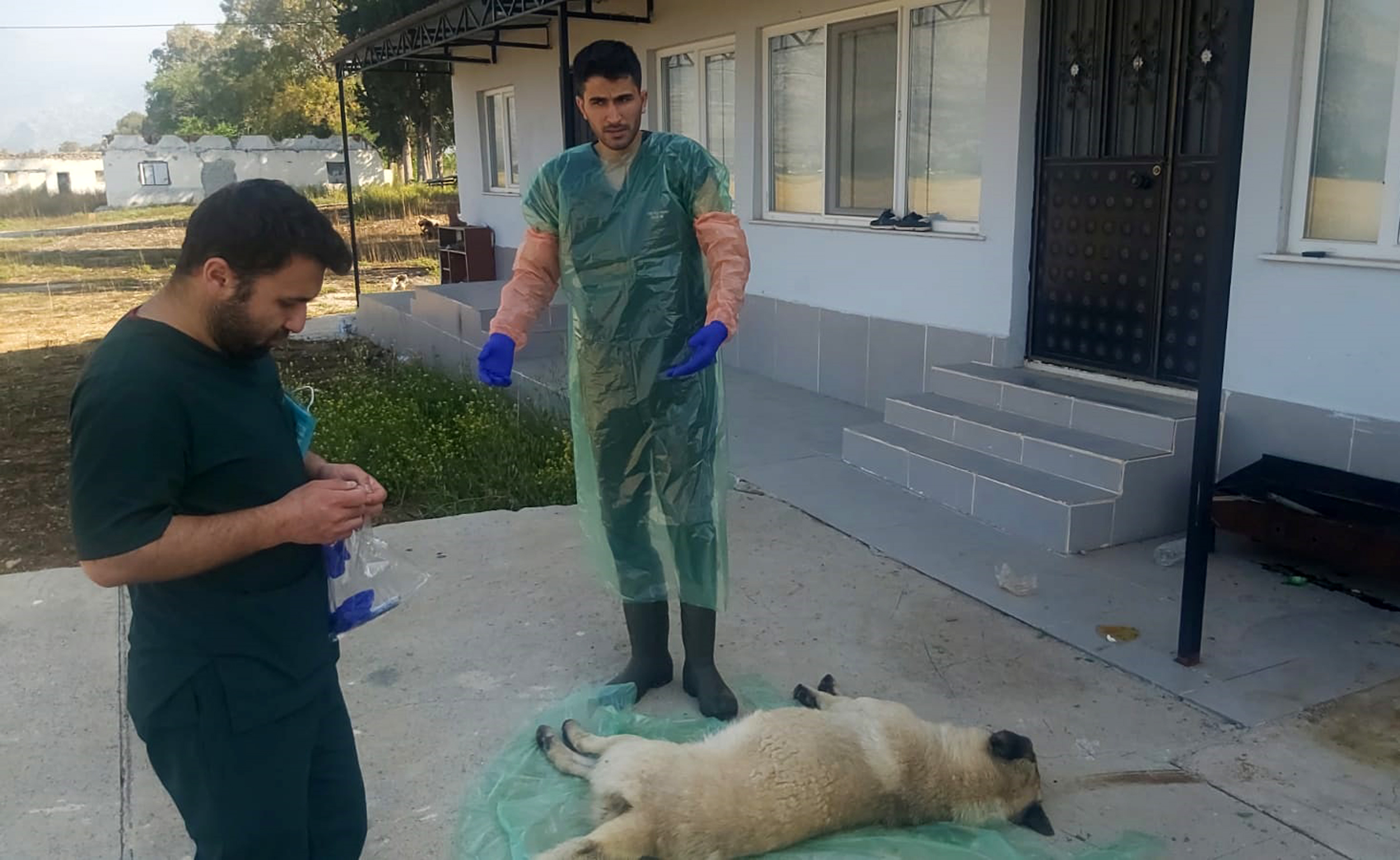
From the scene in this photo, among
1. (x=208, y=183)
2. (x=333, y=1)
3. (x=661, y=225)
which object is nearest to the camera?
(x=661, y=225)

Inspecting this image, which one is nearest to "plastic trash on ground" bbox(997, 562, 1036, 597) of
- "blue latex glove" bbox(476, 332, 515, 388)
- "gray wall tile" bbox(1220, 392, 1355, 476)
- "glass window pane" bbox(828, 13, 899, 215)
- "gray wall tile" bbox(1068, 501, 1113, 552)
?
"gray wall tile" bbox(1068, 501, 1113, 552)

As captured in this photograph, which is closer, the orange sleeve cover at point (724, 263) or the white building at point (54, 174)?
the orange sleeve cover at point (724, 263)

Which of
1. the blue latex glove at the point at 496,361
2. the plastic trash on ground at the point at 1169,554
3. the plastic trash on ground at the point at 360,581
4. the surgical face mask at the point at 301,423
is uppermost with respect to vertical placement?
the surgical face mask at the point at 301,423

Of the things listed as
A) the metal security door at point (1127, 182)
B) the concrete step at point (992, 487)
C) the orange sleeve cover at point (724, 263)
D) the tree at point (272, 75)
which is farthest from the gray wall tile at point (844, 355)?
the tree at point (272, 75)

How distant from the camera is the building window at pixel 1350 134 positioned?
4090 mm

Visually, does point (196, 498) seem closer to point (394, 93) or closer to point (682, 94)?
point (682, 94)

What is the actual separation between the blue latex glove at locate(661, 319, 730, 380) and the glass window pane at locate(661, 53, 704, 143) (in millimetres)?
6220

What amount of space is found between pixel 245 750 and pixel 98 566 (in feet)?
1.27

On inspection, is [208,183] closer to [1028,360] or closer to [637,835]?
[1028,360]

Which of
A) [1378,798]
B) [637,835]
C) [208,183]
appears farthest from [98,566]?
[208,183]

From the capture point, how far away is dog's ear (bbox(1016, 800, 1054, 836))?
8.38 feet

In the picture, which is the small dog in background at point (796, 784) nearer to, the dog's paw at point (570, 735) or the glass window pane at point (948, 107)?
the dog's paw at point (570, 735)

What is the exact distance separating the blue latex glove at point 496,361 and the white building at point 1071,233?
212 centimetres

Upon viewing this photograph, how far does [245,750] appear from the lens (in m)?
1.70
